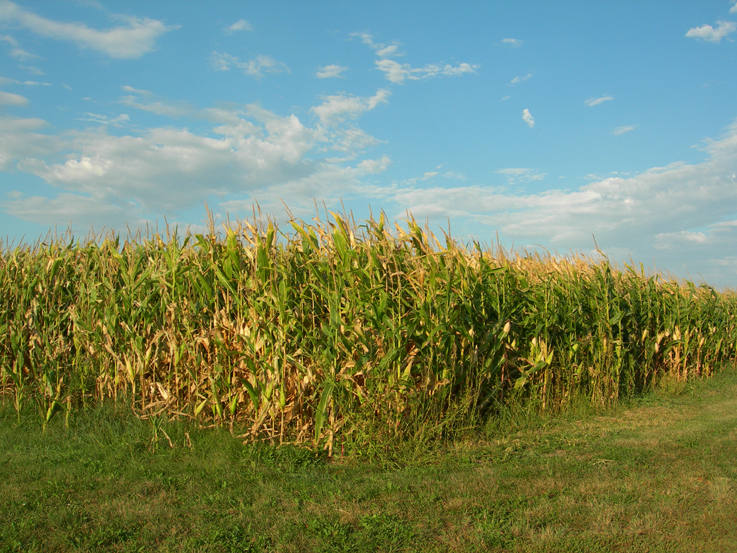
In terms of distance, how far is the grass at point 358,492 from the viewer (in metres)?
3.51

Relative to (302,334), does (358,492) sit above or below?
below

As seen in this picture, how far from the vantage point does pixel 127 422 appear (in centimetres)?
567

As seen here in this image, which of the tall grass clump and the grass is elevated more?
the tall grass clump

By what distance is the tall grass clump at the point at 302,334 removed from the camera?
194 inches

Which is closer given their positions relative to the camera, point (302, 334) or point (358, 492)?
point (358, 492)

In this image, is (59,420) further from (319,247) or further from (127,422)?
(319,247)

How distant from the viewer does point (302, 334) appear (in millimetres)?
5133

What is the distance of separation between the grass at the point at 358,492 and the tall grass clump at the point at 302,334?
0.33m

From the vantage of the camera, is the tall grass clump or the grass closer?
the grass

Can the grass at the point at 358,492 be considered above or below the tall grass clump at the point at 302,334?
below

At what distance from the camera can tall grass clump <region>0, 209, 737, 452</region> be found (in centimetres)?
492

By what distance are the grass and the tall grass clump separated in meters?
0.33

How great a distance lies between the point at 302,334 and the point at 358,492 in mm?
1658

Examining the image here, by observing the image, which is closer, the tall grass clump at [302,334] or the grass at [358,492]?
the grass at [358,492]
